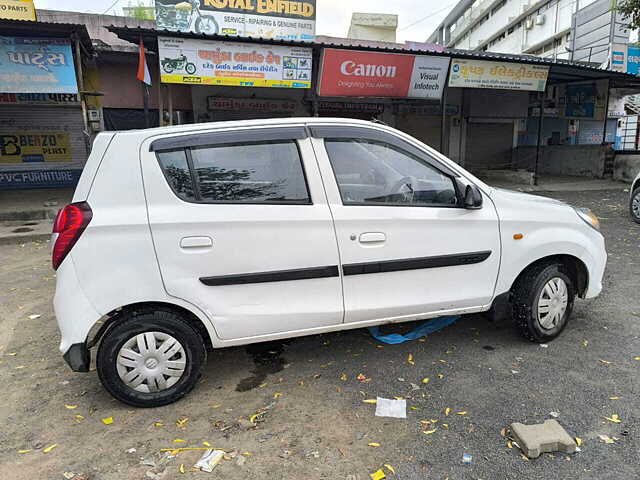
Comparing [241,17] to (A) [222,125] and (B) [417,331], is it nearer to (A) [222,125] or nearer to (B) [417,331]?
(A) [222,125]

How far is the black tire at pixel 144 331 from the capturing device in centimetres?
268

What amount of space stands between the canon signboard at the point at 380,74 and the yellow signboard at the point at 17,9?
25.8 ft

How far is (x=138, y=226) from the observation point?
8.59ft

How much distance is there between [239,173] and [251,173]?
79 millimetres

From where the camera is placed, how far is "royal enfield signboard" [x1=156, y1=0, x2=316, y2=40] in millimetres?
12820

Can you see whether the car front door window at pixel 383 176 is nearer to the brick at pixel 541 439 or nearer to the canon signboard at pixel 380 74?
the brick at pixel 541 439

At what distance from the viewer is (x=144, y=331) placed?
2.71 metres

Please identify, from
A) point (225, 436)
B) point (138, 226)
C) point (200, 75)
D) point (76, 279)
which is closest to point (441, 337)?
point (225, 436)

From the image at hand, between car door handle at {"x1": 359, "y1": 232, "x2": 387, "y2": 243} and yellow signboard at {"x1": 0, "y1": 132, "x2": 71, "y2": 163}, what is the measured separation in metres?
12.7

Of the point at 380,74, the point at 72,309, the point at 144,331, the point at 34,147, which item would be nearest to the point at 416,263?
the point at 144,331

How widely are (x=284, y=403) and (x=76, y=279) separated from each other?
4.97 feet

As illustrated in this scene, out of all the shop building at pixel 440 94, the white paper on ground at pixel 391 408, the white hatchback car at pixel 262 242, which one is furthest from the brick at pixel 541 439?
the shop building at pixel 440 94

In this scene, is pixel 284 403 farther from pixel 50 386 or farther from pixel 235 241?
pixel 50 386

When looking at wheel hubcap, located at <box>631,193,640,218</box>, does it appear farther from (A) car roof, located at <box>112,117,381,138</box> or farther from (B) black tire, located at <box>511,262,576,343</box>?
(A) car roof, located at <box>112,117,381,138</box>
